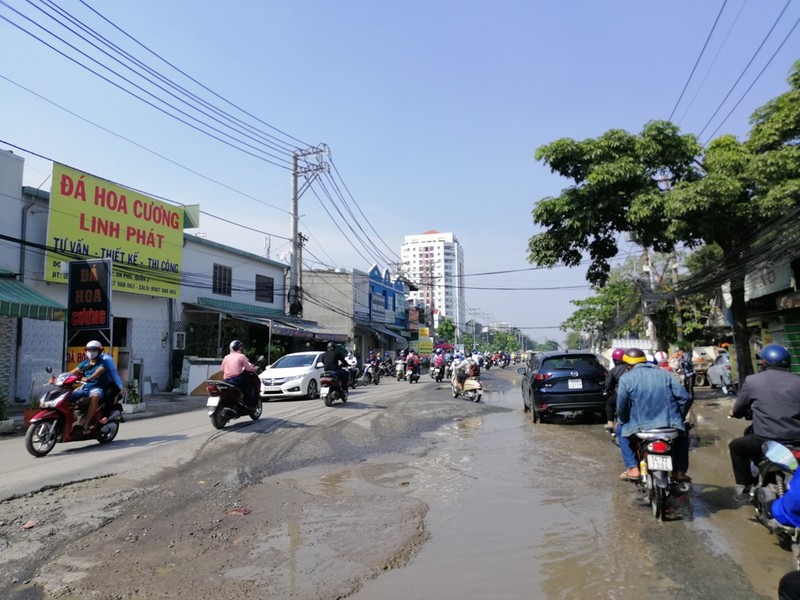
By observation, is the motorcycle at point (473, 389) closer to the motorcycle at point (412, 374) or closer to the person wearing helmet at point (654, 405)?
the motorcycle at point (412, 374)

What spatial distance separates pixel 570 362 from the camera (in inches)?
481

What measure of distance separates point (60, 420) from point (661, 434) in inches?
309

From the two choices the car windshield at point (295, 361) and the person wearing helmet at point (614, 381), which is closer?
the person wearing helmet at point (614, 381)

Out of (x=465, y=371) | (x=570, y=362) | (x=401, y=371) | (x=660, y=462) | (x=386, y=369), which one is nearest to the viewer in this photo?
(x=660, y=462)

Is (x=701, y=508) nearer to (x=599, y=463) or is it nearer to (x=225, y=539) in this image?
(x=599, y=463)

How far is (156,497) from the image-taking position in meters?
5.96

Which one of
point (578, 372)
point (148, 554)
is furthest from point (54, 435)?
point (578, 372)

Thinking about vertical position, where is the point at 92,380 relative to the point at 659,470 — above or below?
above

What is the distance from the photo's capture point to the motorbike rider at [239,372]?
33.4ft

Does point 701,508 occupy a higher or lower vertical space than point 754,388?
lower

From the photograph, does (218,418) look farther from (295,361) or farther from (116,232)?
(116,232)

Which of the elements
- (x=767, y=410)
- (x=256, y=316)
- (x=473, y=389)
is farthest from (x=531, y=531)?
(x=256, y=316)

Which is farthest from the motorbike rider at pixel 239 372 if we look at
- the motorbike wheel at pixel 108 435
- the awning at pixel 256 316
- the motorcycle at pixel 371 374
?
the motorcycle at pixel 371 374

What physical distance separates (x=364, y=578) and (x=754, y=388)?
363cm
